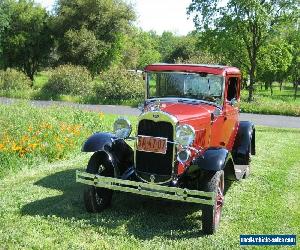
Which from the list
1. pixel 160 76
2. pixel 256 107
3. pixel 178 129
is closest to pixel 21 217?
pixel 178 129

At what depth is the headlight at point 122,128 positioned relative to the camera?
21.6ft

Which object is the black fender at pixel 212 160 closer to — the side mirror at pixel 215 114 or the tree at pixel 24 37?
the side mirror at pixel 215 114

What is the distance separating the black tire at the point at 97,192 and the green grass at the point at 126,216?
5.1 inches

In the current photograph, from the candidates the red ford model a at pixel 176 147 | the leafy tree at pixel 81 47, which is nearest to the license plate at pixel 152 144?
the red ford model a at pixel 176 147

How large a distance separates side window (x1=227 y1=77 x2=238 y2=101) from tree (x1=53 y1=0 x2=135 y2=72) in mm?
26732

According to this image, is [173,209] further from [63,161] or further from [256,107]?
[256,107]

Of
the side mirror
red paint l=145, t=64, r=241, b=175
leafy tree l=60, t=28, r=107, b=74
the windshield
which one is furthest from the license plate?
leafy tree l=60, t=28, r=107, b=74

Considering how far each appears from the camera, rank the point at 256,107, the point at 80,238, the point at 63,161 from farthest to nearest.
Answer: the point at 256,107, the point at 63,161, the point at 80,238

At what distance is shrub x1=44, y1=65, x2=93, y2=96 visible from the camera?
92.3 ft

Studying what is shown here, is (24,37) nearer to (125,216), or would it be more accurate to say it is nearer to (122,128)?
(122,128)

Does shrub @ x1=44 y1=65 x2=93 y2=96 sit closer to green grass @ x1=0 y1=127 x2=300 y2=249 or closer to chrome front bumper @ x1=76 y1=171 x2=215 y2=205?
green grass @ x1=0 y1=127 x2=300 y2=249

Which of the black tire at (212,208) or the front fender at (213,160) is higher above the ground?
the front fender at (213,160)

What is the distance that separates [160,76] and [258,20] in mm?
23280

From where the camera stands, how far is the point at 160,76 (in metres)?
7.20
